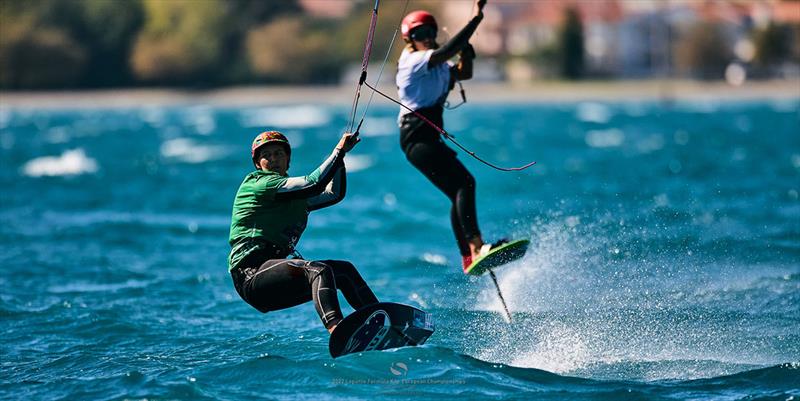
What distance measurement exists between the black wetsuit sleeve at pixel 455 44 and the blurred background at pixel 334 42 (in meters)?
120

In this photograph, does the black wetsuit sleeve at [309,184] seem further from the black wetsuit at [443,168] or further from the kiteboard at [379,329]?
the black wetsuit at [443,168]

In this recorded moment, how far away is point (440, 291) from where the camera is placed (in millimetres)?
14281

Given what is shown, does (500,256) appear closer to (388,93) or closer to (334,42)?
(388,93)

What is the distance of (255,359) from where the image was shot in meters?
10.6

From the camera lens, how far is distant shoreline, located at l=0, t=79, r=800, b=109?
12038cm

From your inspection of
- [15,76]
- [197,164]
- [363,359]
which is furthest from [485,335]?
[15,76]

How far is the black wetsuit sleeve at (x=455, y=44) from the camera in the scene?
10758 millimetres

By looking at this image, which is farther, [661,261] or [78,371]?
[661,261]

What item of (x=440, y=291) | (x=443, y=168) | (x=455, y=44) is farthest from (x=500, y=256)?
(x=440, y=291)

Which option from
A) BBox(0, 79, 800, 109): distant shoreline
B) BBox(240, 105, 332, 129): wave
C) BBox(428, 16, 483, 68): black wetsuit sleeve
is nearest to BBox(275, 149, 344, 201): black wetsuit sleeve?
BBox(428, 16, 483, 68): black wetsuit sleeve

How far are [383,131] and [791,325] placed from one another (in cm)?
6293

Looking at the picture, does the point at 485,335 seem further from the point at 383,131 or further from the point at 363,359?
the point at 383,131

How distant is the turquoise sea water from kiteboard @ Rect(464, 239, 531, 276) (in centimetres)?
70

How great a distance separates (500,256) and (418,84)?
1857 millimetres
